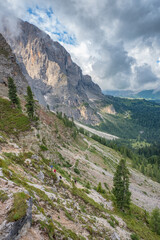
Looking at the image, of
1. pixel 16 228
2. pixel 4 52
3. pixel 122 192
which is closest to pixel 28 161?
pixel 16 228

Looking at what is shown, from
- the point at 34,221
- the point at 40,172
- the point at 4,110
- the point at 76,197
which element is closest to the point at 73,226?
the point at 34,221

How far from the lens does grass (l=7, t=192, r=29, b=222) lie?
8.02 m

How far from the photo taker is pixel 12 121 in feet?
117

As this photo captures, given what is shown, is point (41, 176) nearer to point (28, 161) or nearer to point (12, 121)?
point (28, 161)

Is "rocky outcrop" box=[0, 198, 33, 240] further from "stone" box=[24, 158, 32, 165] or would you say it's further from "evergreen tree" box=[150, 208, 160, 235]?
"evergreen tree" box=[150, 208, 160, 235]

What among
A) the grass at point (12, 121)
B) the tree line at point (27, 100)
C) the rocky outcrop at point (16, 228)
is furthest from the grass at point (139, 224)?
the tree line at point (27, 100)

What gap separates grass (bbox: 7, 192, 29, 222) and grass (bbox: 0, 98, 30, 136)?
25.5 metres

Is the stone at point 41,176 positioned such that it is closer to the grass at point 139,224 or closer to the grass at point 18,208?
the grass at point 18,208

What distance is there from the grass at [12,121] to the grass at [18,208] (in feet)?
83.8

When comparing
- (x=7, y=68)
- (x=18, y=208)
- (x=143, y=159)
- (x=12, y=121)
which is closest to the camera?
(x=18, y=208)

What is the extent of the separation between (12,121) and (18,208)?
1236 inches

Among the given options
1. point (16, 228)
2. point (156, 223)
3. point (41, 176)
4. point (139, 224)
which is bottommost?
point (139, 224)

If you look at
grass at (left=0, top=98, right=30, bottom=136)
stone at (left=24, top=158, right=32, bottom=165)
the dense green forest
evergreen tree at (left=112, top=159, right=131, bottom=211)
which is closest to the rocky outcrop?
stone at (left=24, top=158, right=32, bottom=165)

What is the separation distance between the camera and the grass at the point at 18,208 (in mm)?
8016
